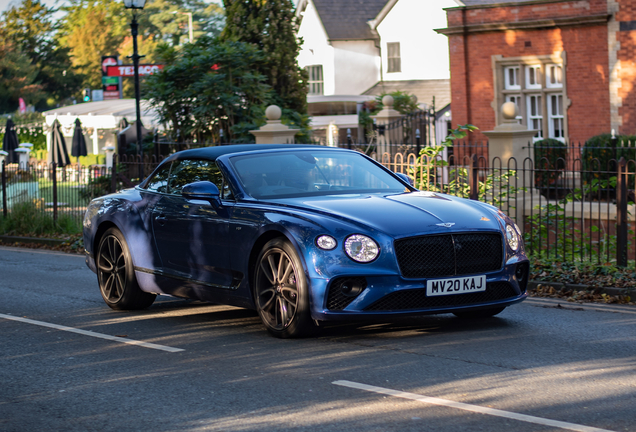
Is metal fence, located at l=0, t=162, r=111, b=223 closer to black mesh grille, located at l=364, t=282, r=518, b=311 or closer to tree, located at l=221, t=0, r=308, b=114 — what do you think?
tree, located at l=221, t=0, r=308, b=114

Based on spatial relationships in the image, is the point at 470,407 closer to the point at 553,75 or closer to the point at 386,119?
the point at 386,119

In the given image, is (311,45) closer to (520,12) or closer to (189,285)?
(520,12)

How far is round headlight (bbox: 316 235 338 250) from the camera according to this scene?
6750mm

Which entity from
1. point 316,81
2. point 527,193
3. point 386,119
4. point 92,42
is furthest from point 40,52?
point 527,193

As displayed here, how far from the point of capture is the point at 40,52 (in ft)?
252

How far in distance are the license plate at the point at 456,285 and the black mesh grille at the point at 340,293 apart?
0.51m

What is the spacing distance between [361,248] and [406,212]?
0.59 m

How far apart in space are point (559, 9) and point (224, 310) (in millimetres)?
19914

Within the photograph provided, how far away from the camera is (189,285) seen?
8.12 m

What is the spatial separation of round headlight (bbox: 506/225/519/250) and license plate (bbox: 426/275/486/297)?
1.65 ft

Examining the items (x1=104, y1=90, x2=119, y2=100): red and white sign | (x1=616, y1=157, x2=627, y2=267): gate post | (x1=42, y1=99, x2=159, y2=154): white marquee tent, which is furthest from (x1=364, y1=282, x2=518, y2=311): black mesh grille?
(x1=104, y1=90, x2=119, y2=100): red and white sign

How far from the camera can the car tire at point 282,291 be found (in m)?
6.91

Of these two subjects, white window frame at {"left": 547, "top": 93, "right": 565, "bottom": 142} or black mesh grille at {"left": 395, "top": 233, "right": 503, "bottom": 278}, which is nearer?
black mesh grille at {"left": 395, "top": 233, "right": 503, "bottom": 278}

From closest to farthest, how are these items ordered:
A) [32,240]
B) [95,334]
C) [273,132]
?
[95,334] < [273,132] < [32,240]
